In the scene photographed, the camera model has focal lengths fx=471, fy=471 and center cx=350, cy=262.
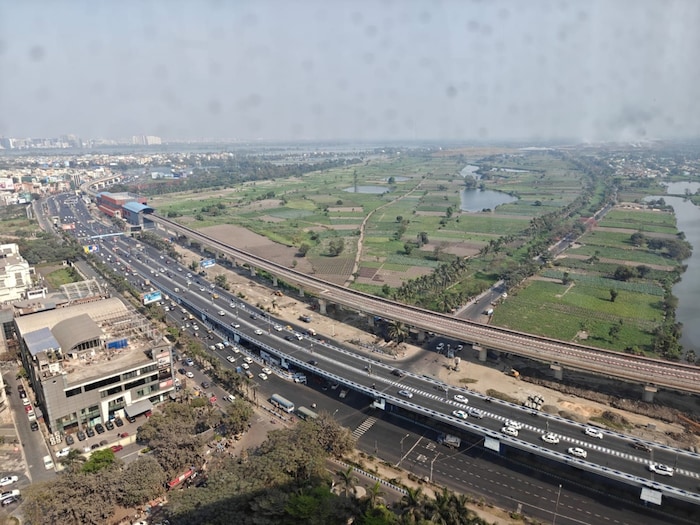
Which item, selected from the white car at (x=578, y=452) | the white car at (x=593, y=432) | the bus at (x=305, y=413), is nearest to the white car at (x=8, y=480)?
the bus at (x=305, y=413)

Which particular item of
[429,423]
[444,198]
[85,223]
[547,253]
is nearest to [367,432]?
[429,423]

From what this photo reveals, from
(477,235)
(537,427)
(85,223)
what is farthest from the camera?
(85,223)

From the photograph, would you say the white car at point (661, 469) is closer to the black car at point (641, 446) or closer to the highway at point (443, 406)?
the highway at point (443, 406)

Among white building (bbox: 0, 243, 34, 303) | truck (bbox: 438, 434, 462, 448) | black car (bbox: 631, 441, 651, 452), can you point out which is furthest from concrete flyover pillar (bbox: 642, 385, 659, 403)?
white building (bbox: 0, 243, 34, 303)

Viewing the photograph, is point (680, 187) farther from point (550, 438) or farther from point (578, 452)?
point (578, 452)

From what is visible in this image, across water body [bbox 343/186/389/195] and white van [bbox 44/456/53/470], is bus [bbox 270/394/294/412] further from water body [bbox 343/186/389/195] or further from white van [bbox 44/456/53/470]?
water body [bbox 343/186/389/195]

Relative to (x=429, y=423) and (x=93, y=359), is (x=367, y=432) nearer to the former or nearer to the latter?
(x=429, y=423)
